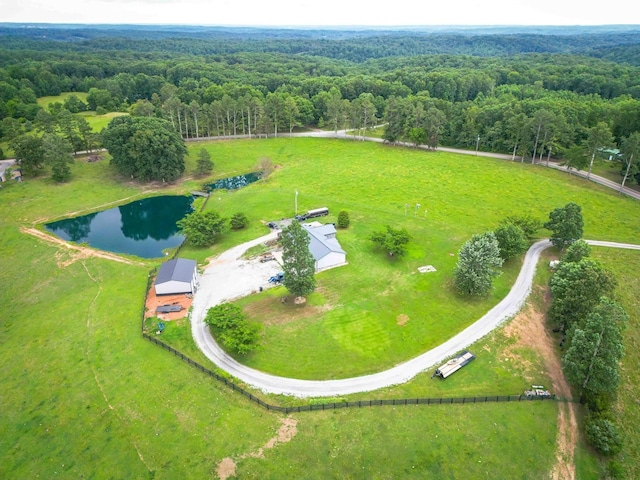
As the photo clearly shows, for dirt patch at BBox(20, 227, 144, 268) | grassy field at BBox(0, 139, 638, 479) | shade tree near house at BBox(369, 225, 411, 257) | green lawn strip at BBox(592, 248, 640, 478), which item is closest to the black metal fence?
grassy field at BBox(0, 139, 638, 479)

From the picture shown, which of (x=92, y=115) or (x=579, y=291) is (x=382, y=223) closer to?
(x=579, y=291)

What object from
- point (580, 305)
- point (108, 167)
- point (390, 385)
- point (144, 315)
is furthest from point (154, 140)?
point (580, 305)

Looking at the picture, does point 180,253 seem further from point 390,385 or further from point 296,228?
point 390,385

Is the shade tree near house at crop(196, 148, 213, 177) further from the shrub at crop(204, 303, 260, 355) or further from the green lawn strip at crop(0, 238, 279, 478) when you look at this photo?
the shrub at crop(204, 303, 260, 355)

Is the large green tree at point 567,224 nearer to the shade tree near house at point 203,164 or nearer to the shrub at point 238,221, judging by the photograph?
the shrub at point 238,221

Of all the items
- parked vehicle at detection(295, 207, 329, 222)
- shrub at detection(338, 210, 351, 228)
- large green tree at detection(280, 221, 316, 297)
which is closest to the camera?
large green tree at detection(280, 221, 316, 297)
